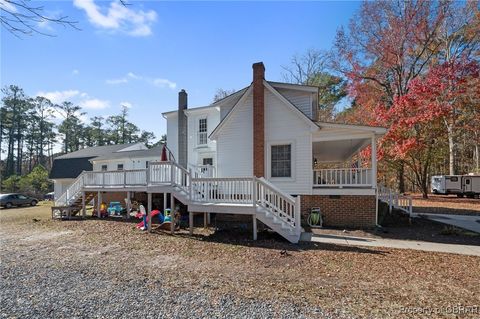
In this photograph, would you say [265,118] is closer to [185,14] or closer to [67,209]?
[185,14]

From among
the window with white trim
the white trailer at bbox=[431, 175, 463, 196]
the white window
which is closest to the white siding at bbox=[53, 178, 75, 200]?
the white window

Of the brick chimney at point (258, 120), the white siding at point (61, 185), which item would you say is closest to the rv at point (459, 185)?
the brick chimney at point (258, 120)

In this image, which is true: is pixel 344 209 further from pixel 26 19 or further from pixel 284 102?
pixel 26 19

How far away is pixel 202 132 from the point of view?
17.1 meters

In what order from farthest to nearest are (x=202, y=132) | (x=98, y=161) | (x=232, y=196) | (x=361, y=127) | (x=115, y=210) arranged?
(x=98, y=161) < (x=202, y=132) < (x=115, y=210) < (x=361, y=127) < (x=232, y=196)

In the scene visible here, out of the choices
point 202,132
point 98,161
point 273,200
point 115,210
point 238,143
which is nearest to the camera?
point 273,200

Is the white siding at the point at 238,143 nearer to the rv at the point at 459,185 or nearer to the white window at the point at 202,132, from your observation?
the white window at the point at 202,132

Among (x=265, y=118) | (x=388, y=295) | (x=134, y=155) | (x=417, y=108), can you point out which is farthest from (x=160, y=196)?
(x=417, y=108)

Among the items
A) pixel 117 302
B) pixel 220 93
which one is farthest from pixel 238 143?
pixel 220 93

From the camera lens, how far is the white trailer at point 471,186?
25672 mm

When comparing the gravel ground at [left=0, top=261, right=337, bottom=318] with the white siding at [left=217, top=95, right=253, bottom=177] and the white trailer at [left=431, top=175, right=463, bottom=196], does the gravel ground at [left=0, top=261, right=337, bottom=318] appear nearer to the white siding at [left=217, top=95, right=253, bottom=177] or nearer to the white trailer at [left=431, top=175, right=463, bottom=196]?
the white siding at [left=217, top=95, right=253, bottom=177]

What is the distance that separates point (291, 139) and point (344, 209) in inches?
146

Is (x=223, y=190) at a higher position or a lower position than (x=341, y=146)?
lower

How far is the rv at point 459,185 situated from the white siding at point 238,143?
87.0 ft
